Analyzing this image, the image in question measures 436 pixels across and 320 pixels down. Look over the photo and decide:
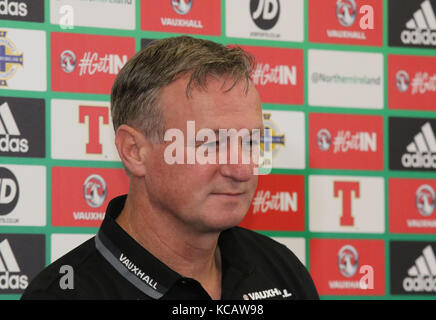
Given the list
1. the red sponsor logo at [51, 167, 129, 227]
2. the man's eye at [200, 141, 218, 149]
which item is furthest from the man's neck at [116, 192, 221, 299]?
the red sponsor logo at [51, 167, 129, 227]

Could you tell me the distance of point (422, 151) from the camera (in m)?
2.44

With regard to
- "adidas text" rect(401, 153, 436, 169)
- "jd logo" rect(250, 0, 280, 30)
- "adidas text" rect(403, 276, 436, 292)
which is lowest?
"adidas text" rect(403, 276, 436, 292)

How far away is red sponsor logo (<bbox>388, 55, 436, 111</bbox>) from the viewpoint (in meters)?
2.44

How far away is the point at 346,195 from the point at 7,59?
1.24 metres

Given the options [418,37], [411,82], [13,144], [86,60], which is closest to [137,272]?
[13,144]

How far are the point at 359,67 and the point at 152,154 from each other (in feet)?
3.61

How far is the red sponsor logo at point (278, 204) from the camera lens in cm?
A: 227

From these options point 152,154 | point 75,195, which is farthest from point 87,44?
point 152,154

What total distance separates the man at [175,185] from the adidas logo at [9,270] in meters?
0.42

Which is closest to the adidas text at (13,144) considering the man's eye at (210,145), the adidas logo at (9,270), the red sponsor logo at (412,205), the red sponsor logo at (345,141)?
the adidas logo at (9,270)

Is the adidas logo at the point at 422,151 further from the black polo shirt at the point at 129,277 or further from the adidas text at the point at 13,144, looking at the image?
the adidas text at the point at 13,144

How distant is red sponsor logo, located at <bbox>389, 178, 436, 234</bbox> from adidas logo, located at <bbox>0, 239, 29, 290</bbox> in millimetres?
1297

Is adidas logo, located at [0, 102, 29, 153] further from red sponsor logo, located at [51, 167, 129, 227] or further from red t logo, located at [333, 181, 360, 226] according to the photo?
red t logo, located at [333, 181, 360, 226]

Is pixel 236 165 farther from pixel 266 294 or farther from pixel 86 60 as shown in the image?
pixel 86 60
